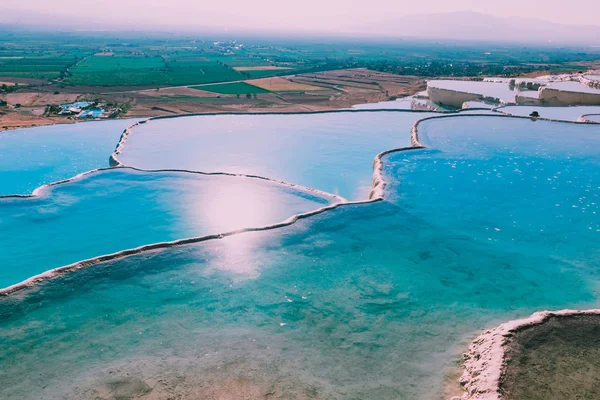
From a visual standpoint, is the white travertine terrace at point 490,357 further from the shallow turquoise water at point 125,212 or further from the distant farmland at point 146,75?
the distant farmland at point 146,75

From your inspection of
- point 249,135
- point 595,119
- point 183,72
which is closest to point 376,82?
point 183,72

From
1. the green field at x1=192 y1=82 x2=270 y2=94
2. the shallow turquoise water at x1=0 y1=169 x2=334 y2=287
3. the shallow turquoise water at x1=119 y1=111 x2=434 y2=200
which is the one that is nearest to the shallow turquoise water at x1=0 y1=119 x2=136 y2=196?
the shallow turquoise water at x1=119 y1=111 x2=434 y2=200

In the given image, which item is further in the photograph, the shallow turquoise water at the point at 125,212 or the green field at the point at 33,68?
the green field at the point at 33,68

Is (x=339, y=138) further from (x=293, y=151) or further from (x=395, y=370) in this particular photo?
(x=395, y=370)

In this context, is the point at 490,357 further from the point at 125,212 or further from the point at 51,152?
the point at 51,152

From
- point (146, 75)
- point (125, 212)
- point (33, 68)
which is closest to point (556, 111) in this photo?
point (125, 212)

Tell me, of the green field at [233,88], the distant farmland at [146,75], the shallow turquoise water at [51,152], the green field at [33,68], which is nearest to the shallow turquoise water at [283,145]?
the shallow turquoise water at [51,152]
